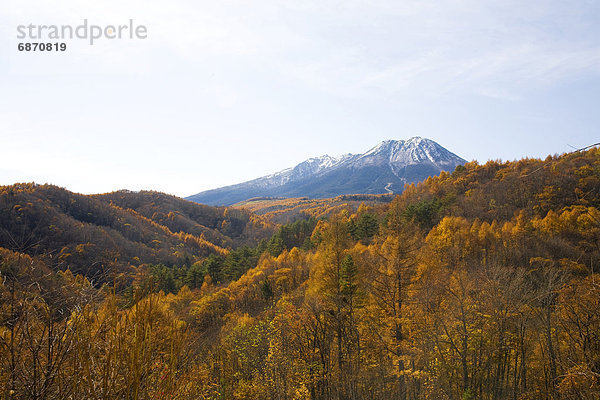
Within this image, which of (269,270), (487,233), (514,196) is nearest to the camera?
(487,233)

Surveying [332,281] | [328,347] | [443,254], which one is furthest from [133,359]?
[443,254]

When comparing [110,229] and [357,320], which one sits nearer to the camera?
[357,320]

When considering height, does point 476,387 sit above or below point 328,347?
below

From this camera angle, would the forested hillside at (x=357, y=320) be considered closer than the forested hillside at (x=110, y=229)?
Yes

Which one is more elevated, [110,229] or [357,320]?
[357,320]

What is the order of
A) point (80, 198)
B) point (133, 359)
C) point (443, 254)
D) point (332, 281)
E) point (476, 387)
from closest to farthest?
point (133, 359) < point (476, 387) < point (332, 281) < point (443, 254) < point (80, 198)

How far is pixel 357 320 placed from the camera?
68.8 feet

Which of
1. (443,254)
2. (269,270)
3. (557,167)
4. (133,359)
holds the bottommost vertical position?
(269,270)

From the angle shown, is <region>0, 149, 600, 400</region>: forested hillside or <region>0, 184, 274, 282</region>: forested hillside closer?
<region>0, 149, 600, 400</region>: forested hillside

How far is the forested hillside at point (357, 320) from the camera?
3027 millimetres

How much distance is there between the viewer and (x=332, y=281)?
20.5m

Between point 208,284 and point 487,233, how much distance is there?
53.0m

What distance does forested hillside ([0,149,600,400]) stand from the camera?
3027 mm

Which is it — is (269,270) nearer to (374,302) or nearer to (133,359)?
(374,302)
